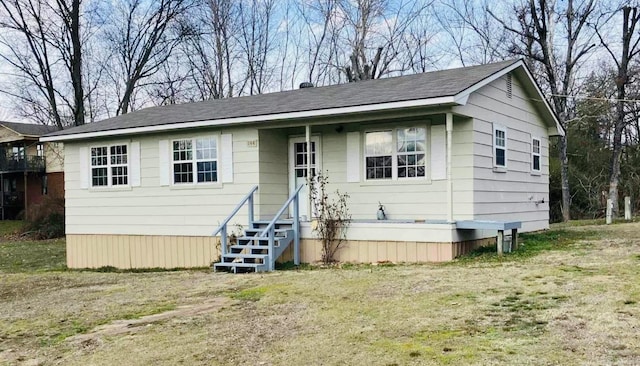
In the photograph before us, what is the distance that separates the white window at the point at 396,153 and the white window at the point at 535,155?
406 centimetres

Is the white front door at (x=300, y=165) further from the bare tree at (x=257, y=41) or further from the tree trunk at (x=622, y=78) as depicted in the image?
the bare tree at (x=257, y=41)

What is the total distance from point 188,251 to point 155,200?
1.49 m

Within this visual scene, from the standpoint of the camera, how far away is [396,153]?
11.6 metres

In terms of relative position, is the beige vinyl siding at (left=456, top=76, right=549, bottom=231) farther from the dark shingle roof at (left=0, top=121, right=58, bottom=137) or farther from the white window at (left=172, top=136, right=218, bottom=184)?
the dark shingle roof at (left=0, top=121, right=58, bottom=137)

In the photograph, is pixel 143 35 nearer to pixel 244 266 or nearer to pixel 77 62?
pixel 77 62

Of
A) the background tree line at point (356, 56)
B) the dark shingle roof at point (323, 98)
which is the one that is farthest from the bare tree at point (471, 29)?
the dark shingle roof at point (323, 98)

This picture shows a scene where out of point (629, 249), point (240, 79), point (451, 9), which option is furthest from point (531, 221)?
point (240, 79)

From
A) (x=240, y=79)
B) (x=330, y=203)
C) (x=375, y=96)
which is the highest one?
(x=240, y=79)

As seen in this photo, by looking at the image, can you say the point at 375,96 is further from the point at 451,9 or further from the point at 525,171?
the point at 451,9

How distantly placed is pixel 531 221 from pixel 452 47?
1661cm

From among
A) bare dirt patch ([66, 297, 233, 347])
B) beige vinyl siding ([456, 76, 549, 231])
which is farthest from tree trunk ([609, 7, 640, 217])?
bare dirt patch ([66, 297, 233, 347])

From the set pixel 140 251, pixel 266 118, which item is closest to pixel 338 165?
pixel 266 118

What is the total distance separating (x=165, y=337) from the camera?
5.77m

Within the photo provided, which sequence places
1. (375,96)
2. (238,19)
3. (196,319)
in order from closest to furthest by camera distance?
(196,319)
(375,96)
(238,19)
